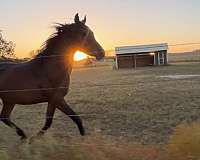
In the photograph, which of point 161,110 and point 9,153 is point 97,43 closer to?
point 9,153

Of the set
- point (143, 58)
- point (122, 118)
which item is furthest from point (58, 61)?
point (143, 58)

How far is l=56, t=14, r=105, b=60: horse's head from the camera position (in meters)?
7.48

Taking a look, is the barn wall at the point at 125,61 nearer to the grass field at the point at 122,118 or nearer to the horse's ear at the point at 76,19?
the grass field at the point at 122,118

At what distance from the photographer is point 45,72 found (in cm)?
733

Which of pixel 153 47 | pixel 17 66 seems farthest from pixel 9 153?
pixel 153 47

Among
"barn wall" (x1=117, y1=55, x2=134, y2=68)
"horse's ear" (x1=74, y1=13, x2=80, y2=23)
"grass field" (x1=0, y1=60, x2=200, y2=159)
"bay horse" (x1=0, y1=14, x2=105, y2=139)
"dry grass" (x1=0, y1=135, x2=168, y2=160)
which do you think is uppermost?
"horse's ear" (x1=74, y1=13, x2=80, y2=23)

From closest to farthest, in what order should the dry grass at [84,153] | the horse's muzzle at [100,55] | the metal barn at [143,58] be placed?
the dry grass at [84,153]
the horse's muzzle at [100,55]
the metal barn at [143,58]

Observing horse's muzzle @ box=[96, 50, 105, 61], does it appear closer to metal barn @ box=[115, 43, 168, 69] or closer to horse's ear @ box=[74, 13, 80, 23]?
horse's ear @ box=[74, 13, 80, 23]

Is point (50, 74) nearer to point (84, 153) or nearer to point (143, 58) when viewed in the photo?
point (84, 153)

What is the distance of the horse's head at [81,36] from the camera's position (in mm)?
7480

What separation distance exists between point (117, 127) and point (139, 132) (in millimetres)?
687

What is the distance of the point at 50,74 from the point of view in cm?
730

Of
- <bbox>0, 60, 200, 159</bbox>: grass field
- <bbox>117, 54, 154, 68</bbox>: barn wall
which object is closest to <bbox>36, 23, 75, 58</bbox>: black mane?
<bbox>0, 60, 200, 159</bbox>: grass field

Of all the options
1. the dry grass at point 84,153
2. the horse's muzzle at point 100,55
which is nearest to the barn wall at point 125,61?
the horse's muzzle at point 100,55
